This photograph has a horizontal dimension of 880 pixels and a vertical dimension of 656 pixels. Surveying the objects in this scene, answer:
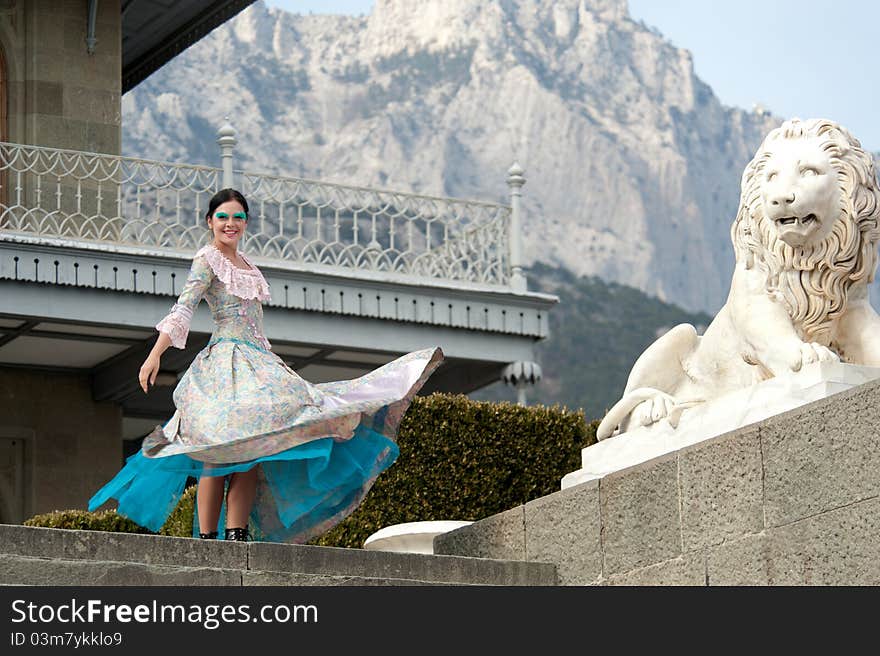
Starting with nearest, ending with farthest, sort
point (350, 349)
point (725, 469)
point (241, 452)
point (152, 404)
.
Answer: point (725, 469) < point (241, 452) < point (350, 349) < point (152, 404)

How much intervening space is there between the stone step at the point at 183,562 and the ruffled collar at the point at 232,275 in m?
1.60

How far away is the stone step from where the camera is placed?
5.72m

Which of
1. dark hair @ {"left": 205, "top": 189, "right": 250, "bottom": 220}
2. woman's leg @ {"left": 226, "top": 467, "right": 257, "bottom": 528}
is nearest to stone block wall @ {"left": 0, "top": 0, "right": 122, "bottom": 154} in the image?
dark hair @ {"left": 205, "top": 189, "right": 250, "bottom": 220}

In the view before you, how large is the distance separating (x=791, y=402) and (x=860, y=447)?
0.84 m

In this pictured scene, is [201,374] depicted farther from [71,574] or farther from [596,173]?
[596,173]

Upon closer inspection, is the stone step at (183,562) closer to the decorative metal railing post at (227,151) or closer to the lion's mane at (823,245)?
the lion's mane at (823,245)

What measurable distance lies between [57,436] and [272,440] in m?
11.8

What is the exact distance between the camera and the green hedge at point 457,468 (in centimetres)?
1109

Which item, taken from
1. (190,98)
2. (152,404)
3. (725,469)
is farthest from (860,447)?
(190,98)

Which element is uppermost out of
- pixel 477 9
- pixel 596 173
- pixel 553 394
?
pixel 477 9

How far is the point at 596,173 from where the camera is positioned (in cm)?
10756

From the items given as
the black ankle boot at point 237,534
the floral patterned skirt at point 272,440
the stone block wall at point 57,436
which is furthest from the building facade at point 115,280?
the black ankle boot at point 237,534

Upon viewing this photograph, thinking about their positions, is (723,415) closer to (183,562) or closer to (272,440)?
(272,440)
